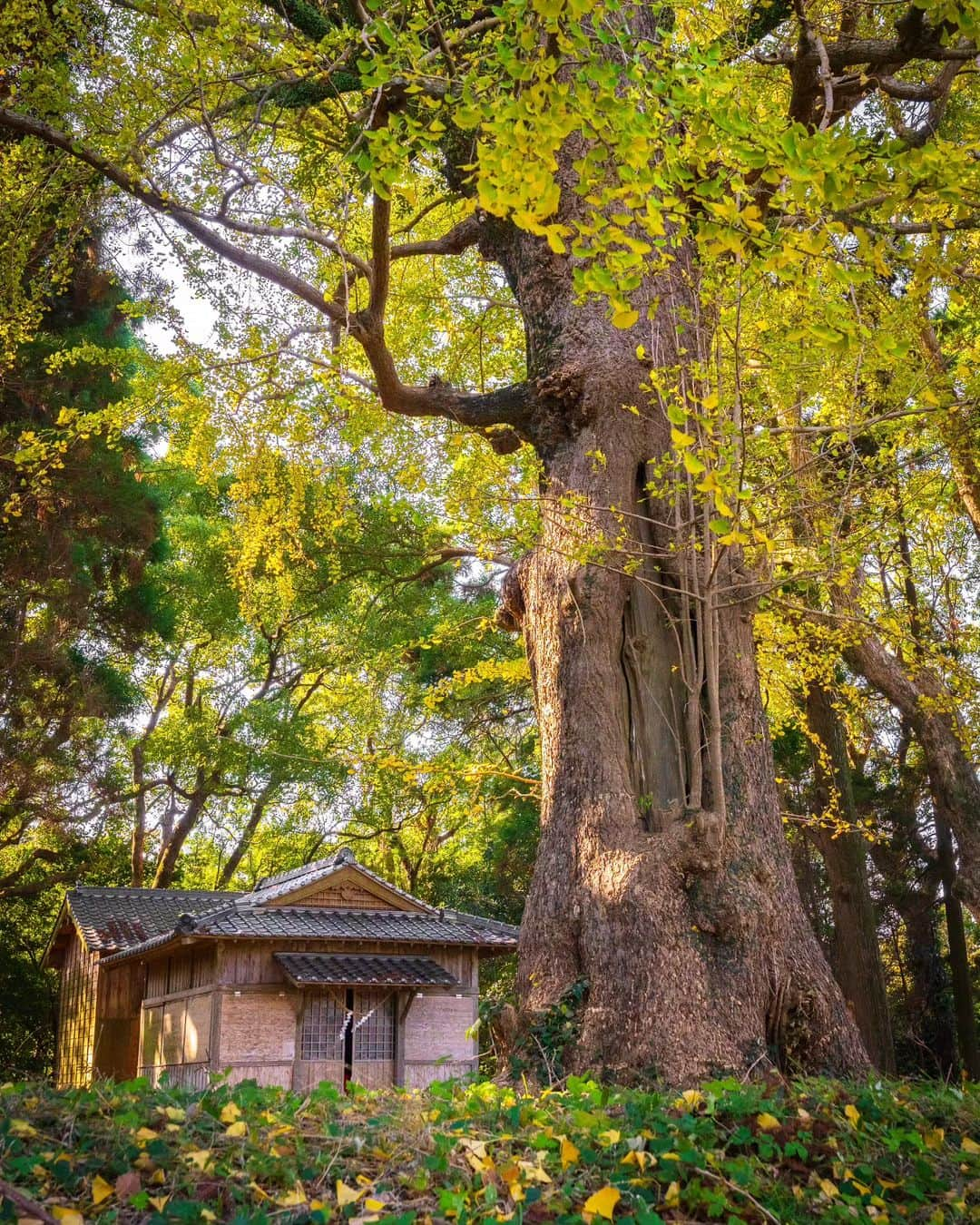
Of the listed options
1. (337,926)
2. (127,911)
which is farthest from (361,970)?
(127,911)

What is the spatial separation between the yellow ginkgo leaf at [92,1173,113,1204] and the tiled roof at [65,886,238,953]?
1572 cm

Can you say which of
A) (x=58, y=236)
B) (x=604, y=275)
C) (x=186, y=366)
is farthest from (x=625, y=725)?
(x=58, y=236)

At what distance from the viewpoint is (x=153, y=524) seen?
520 inches

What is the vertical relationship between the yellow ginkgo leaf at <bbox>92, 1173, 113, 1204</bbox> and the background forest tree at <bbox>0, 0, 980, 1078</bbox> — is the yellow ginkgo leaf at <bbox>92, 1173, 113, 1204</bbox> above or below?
below

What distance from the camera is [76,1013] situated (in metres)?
18.9

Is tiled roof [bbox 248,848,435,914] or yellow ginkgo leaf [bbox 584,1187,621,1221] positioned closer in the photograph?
yellow ginkgo leaf [bbox 584,1187,621,1221]

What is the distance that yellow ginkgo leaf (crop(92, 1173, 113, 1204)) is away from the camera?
233 cm

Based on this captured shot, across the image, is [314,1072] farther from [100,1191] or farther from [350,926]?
[100,1191]

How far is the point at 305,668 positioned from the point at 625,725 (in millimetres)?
18147

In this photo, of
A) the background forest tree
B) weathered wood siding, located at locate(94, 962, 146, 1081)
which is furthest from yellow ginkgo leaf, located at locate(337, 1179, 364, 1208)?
weathered wood siding, located at locate(94, 962, 146, 1081)

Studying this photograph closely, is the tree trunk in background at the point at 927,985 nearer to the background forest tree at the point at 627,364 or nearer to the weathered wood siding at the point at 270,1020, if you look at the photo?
the background forest tree at the point at 627,364

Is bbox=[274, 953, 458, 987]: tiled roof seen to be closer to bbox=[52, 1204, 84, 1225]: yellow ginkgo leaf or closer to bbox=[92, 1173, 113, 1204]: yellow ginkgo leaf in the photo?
bbox=[92, 1173, 113, 1204]: yellow ginkgo leaf

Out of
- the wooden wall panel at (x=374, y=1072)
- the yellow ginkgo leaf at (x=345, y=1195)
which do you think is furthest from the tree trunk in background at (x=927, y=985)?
the yellow ginkgo leaf at (x=345, y=1195)

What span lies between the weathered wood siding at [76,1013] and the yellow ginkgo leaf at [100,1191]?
16.6 meters
